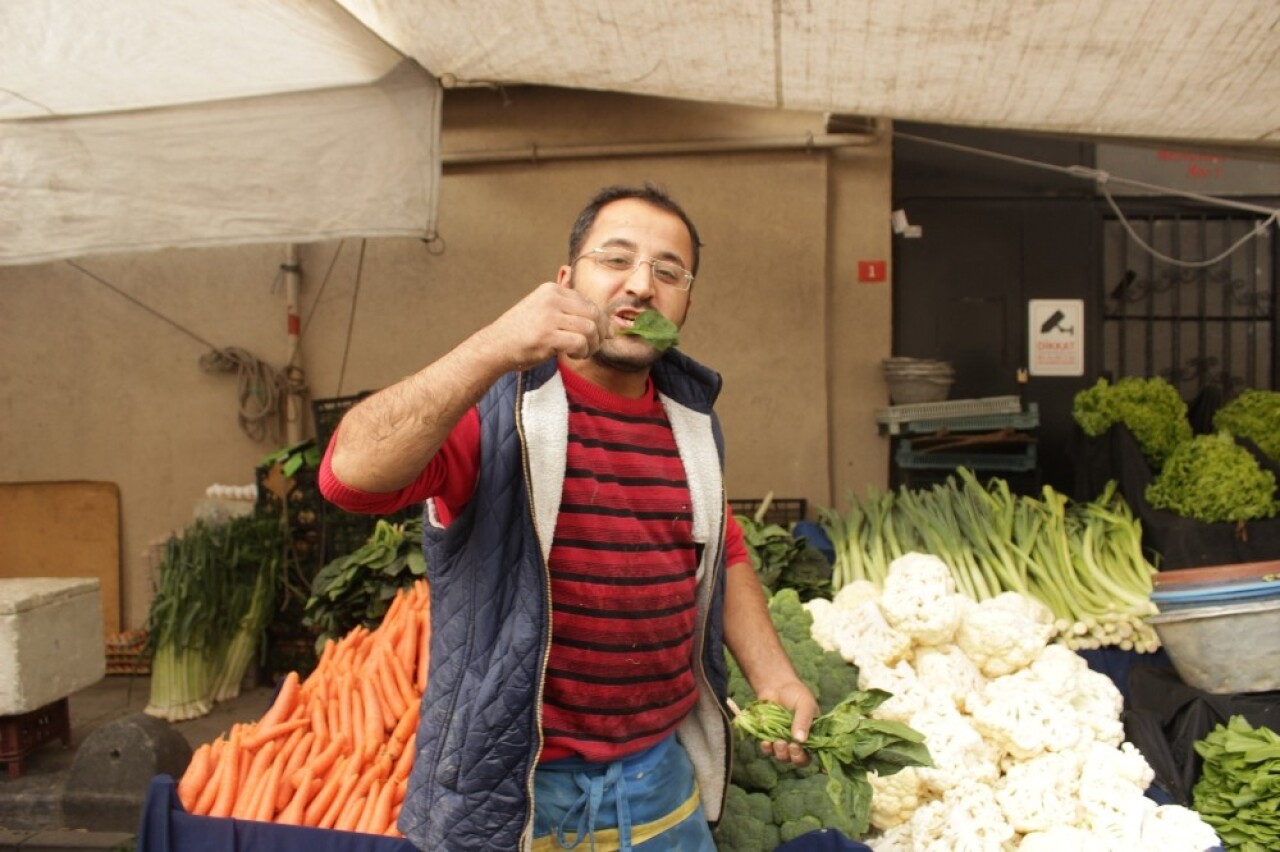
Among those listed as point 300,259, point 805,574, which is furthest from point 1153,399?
point 300,259

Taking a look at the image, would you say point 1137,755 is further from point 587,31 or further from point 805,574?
point 587,31

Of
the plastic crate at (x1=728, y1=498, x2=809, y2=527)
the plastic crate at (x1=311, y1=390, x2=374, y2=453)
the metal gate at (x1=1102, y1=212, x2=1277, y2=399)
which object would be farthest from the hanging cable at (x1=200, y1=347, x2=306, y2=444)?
the metal gate at (x1=1102, y1=212, x2=1277, y2=399)

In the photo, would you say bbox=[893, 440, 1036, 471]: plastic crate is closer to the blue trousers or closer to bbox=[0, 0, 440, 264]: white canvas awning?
bbox=[0, 0, 440, 264]: white canvas awning

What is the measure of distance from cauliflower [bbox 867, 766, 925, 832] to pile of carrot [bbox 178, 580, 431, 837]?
1.49 meters

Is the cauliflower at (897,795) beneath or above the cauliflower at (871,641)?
beneath

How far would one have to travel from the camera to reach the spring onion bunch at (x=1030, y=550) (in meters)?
3.72

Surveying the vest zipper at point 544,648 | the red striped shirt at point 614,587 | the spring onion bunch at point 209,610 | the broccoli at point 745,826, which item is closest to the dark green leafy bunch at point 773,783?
the broccoli at point 745,826

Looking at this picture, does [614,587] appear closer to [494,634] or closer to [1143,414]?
[494,634]

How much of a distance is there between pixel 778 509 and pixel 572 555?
458cm

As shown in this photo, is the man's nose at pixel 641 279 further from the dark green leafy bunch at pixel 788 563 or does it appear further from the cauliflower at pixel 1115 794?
the dark green leafy bunch at pixel 788 563

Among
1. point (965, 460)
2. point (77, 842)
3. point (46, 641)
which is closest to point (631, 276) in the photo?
point (77, 842)

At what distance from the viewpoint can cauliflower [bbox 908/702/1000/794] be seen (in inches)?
107

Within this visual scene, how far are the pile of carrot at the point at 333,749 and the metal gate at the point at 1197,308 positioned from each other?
18.6 ft

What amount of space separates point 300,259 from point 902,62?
15.8ft
